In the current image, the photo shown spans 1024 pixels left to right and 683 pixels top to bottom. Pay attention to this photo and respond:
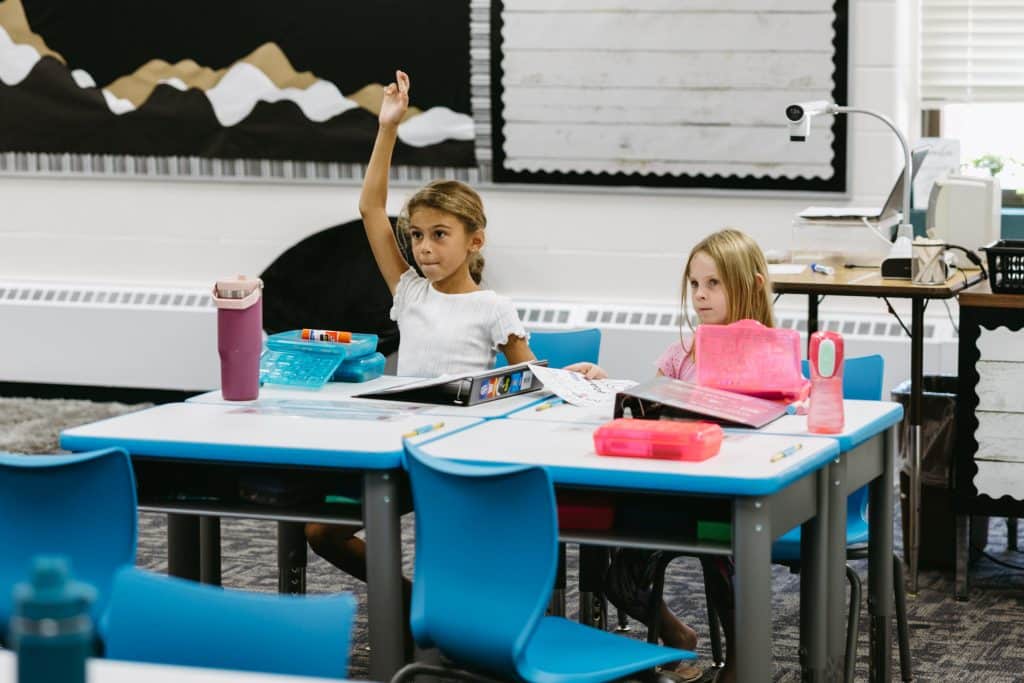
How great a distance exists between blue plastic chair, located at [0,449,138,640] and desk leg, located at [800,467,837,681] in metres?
1.13

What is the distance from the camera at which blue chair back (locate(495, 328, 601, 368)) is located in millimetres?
3752

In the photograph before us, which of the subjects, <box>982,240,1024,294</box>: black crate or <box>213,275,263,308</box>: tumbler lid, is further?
<box>982,240,1024,294</box>: black crate

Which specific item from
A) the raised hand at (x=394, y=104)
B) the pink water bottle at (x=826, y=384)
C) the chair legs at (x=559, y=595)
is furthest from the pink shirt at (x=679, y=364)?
the raised hand at (x=394, y=104)

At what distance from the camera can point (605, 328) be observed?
234 inches

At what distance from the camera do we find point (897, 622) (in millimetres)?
3459

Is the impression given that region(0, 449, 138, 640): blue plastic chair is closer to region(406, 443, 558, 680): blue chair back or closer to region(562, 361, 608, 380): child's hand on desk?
region(406, 443, 558, 680): blue chair back

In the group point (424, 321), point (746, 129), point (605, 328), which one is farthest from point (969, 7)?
point (424, 321)

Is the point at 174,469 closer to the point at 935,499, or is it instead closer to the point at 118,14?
the point at 935,499

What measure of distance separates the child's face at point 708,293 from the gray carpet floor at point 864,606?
807 millimetres

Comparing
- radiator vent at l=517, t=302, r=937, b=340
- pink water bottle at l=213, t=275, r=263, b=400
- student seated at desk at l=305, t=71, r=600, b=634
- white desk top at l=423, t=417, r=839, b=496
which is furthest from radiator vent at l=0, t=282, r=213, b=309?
white desk top at l=423, t=417, r=839, b=496

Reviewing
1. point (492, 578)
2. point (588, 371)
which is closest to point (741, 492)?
point (492, 578)

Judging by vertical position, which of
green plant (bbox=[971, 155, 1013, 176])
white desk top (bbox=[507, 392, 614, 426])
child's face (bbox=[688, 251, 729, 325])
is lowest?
white desk top (bbox=[507, 392, 614, 426])

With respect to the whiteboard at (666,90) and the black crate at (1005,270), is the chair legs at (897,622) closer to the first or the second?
the black crate at (1005,270)

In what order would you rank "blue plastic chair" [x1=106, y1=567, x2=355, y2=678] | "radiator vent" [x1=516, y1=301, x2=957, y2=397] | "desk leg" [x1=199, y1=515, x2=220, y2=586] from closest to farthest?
"blue plastic chair" [x1=106, y1=567, x2=355, y2=678] → "desk leg" [x1=199, y1=515, x2=220, y2=586] → "radiator vent" [x1=516, y1=301, x2=957, y2=397]
